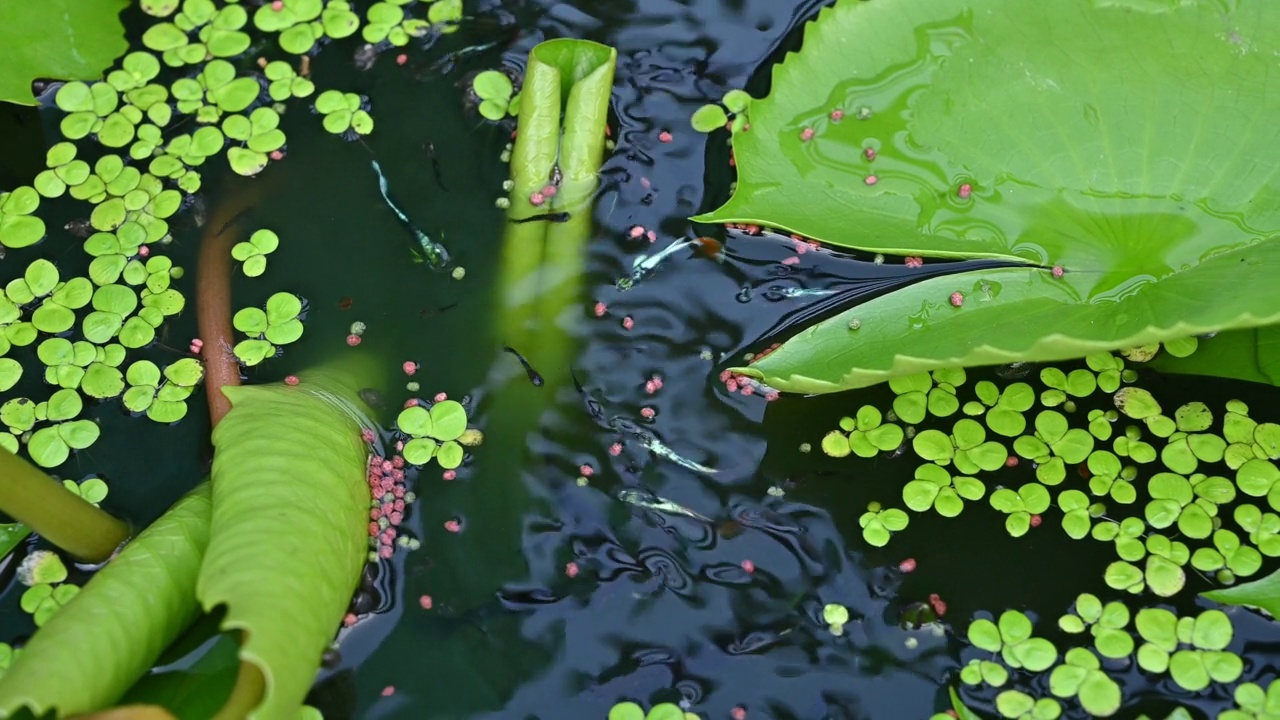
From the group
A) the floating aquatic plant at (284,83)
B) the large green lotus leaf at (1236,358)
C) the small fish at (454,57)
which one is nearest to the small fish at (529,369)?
the small fish at (454,57)

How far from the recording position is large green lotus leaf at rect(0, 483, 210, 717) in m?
1.41

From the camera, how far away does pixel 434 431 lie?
6.79 feet

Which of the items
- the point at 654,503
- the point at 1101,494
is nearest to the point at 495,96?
the point at 654,503

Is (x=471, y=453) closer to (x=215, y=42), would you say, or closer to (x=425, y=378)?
(x=425, y=378)

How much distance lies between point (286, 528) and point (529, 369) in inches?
26.6

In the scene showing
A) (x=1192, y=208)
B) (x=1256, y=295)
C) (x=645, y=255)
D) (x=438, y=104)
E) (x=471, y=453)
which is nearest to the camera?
(x=1256, y=295)

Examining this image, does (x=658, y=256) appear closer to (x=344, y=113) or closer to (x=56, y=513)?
(x=344, y=113)

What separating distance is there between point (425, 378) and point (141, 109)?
1060mm

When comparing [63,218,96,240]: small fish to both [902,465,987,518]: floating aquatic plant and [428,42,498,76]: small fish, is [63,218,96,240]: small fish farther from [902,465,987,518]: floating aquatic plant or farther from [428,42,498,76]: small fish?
[902,465,987,518]: floating aquatic plant

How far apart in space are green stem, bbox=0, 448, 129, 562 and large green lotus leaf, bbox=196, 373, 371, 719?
0.28m

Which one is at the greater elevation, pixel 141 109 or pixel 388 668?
pixel 141 109

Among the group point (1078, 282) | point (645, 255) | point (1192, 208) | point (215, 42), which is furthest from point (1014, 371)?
point (215, 42)

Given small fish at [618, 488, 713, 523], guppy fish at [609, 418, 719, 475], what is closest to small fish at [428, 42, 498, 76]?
guppy fish at [609, 418, 719, 475]

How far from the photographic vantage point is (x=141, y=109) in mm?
2439
